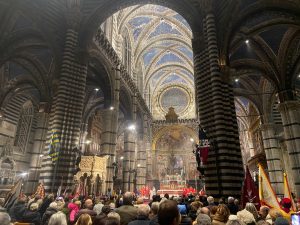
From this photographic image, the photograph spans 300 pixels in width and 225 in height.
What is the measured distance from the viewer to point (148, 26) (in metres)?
29.1

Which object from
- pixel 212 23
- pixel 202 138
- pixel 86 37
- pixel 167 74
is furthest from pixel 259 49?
pixel 167 74

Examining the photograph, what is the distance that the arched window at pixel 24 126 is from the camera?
81.1 feet

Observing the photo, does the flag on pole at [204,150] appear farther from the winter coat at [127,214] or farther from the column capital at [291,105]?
the column capital at [291,105]

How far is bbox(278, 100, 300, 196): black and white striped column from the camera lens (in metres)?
16.2

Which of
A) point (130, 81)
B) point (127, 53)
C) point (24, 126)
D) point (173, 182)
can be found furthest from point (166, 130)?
point (24, 126)

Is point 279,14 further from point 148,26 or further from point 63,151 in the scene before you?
point 148,26

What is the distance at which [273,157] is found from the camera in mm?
21891

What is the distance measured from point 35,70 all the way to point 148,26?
1534 cm

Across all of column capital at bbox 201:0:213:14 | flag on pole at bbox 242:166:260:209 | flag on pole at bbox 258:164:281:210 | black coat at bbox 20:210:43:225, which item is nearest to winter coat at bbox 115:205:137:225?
black coat at bbox 20:210:43:225

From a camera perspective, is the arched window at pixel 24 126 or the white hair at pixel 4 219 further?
the arched window at pixel 24 126

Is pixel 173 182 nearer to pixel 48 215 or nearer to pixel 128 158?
pixel 128 158

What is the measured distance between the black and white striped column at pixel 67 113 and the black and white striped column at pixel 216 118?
6820mm

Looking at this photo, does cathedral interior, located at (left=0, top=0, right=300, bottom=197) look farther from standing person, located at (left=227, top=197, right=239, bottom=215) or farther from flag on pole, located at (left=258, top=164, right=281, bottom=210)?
flag on pole, located at (left=258, top=164, right=281, bottom=210)

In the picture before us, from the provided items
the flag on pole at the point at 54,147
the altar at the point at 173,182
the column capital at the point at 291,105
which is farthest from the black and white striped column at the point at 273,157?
the flag on pole at the point at 54,147
